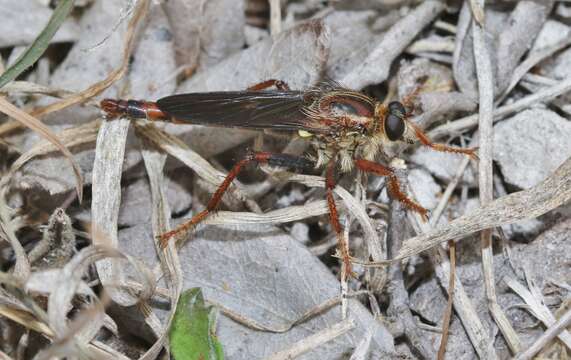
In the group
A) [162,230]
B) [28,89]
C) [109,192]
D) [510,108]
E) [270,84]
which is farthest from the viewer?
[270,84]

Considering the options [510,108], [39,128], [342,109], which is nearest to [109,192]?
[39,128]

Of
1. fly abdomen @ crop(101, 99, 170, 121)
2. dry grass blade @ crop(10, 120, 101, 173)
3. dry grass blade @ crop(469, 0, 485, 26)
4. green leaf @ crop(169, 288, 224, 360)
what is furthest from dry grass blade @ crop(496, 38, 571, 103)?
dry grass blade @ crop(10, 120, 101, 173)

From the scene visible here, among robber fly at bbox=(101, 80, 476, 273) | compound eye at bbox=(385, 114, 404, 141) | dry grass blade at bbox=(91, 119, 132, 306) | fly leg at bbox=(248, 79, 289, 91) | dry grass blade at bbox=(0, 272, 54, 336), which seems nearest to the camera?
dry grass blade at bbox=(0, 272, 54, 336)

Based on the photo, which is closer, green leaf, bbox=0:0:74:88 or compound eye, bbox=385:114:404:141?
green leaf, bbox=0:0:74:88

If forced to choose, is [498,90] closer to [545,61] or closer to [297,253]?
[545,61]

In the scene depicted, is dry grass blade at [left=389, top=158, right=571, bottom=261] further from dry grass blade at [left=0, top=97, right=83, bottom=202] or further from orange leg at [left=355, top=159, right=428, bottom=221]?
dry grass blade at [left=0, top=97, right=83, bottom=202]

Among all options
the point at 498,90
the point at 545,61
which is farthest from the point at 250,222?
the point at 545,61

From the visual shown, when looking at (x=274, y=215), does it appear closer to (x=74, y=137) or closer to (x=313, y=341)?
(x=313, y=341)
